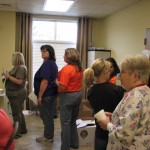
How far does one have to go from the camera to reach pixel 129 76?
139 centimetres

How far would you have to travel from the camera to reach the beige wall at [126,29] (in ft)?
13.5

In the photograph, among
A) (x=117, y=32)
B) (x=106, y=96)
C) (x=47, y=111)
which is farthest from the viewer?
(x=117, y=32)

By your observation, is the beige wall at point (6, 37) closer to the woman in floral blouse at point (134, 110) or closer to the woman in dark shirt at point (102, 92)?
the woman in dark shirt at point (102, 92)

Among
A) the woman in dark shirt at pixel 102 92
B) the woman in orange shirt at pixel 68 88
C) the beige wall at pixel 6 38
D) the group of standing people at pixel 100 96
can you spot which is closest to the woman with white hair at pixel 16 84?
the group of standing people at pixel 100 96

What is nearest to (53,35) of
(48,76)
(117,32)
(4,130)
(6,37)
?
(6,37)

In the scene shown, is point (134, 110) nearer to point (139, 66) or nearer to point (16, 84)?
point (139, 66)

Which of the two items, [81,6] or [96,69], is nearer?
[96,69]

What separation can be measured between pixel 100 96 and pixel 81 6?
3.21 m

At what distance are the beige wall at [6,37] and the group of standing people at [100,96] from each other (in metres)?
2.06

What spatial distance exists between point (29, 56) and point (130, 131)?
4630mm

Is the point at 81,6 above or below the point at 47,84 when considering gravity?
above

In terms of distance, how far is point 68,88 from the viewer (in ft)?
9.65

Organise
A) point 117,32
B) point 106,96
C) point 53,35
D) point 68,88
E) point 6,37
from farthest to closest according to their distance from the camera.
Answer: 1. point 53,35
2. point 6,37
3. point 117,32
4. point 68,88
5. point 106,96

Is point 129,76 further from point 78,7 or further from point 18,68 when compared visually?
point 78,7
